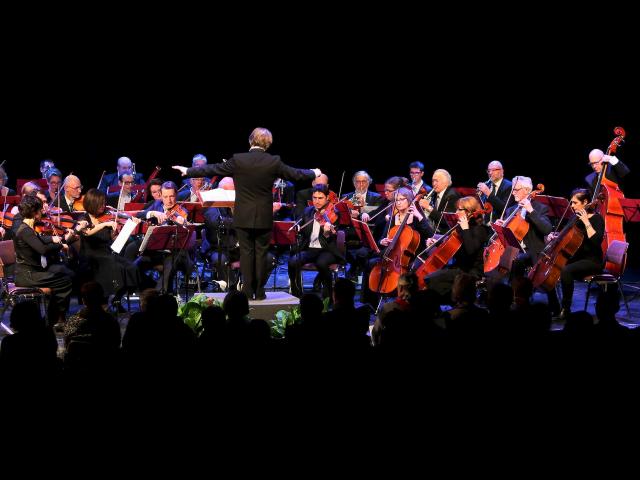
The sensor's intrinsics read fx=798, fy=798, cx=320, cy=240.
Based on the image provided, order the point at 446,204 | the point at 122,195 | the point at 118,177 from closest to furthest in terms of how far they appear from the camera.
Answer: the point at 446,204, the point at 122,195, the point at 118,177

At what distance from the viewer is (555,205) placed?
7582mm

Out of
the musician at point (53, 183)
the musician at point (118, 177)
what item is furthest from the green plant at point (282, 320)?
the musician at point (118, 177)

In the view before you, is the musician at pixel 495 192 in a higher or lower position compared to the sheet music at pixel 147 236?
higher

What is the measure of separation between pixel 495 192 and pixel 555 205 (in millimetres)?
1232

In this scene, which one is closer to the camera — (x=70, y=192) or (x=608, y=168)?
(x=608, y=168)

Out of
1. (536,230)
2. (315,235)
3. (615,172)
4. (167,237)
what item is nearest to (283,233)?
(315,235)

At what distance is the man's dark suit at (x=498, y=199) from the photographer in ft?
27.8

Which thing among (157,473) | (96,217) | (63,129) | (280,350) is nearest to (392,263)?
(96,217)

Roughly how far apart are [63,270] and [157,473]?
486cm

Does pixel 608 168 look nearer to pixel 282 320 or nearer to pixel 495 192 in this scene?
pixel 495 192

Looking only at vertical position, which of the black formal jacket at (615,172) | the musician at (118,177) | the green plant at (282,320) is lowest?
the green plant at (282,320)

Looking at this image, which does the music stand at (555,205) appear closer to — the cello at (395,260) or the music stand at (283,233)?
the cello at (395,260)

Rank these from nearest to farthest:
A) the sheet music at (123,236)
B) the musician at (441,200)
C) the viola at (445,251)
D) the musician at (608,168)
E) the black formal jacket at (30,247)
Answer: the black formal jacket at (30,247) < the sheet music at (123,236) < the viola at (445,251) < the musician at (608,168) < the musician at (441,200)

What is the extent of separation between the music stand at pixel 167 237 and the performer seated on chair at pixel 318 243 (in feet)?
4.00
